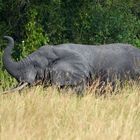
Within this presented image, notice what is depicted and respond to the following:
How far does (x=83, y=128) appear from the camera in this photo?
7199 millimetres

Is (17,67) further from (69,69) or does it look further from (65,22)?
(65,22)

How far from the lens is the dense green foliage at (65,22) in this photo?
1607 centimetres

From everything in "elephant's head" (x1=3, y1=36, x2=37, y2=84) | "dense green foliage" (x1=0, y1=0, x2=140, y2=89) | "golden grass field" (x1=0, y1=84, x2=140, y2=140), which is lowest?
"dense green foliage" (x1=0, y1=0, x2=140, y2=89)

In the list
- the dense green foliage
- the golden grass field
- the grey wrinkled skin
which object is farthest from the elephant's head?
the dense green foliage

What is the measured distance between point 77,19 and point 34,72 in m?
5.74

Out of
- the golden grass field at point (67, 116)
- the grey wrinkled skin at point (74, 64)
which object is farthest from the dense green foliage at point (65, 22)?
the golden grass field at point (67, 116)

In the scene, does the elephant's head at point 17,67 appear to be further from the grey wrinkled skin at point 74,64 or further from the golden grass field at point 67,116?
the golden grass field at point 67,116

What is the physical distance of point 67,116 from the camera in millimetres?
7816

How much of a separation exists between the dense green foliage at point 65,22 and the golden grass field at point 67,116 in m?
6.53

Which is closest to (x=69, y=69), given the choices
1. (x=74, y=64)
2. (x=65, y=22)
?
(x=74, y=64)

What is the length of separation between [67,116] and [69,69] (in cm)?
403

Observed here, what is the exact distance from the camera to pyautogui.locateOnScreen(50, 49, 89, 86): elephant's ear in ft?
37.1

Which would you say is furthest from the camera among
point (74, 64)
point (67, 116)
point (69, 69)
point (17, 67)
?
point (74, 64)

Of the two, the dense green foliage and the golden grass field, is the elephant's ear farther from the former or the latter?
the dense green foliage
